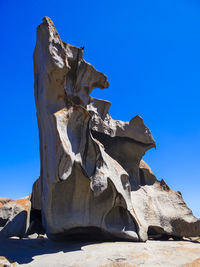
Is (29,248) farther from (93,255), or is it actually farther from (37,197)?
(37,197)

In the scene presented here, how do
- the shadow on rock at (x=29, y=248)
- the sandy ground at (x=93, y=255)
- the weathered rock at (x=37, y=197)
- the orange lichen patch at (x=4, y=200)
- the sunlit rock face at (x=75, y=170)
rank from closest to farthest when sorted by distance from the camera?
the sandy ground at (x=93, y=255) → the shadow on rock at (x=29, y=248) → the sunlit rock face at (x=75, y=170) → the weathered rock at (x=37, y=197) → the orange lichen patch at (x=4, y=200)

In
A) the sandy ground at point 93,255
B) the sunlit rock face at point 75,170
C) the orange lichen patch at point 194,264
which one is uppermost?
the sunlit rock face at point 75,170

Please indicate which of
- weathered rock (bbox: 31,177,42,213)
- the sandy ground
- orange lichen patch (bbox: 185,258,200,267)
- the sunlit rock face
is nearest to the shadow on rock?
the sandy ground

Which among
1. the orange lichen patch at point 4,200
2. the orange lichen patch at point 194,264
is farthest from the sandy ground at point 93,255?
the orange lichen patch at point 4,200

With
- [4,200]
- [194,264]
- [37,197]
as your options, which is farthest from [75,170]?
[4,200]

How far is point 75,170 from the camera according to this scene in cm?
595

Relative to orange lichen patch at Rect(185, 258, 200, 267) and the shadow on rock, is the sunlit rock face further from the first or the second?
orange lichen patch at Rect(185, 258, 200, 267)

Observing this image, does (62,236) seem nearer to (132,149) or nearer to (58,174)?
(58,174)

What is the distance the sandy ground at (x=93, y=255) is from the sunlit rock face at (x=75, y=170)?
56cm

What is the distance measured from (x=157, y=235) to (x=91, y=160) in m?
3.65

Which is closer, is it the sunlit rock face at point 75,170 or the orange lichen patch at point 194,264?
the orange lichen patch at point 194,264

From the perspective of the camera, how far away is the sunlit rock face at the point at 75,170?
5.80 metres

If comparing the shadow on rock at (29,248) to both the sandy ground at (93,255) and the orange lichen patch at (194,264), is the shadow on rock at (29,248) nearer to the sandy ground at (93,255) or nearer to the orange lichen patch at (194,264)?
the sandy ground at (93,255)

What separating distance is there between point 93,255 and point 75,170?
1.93 meters
